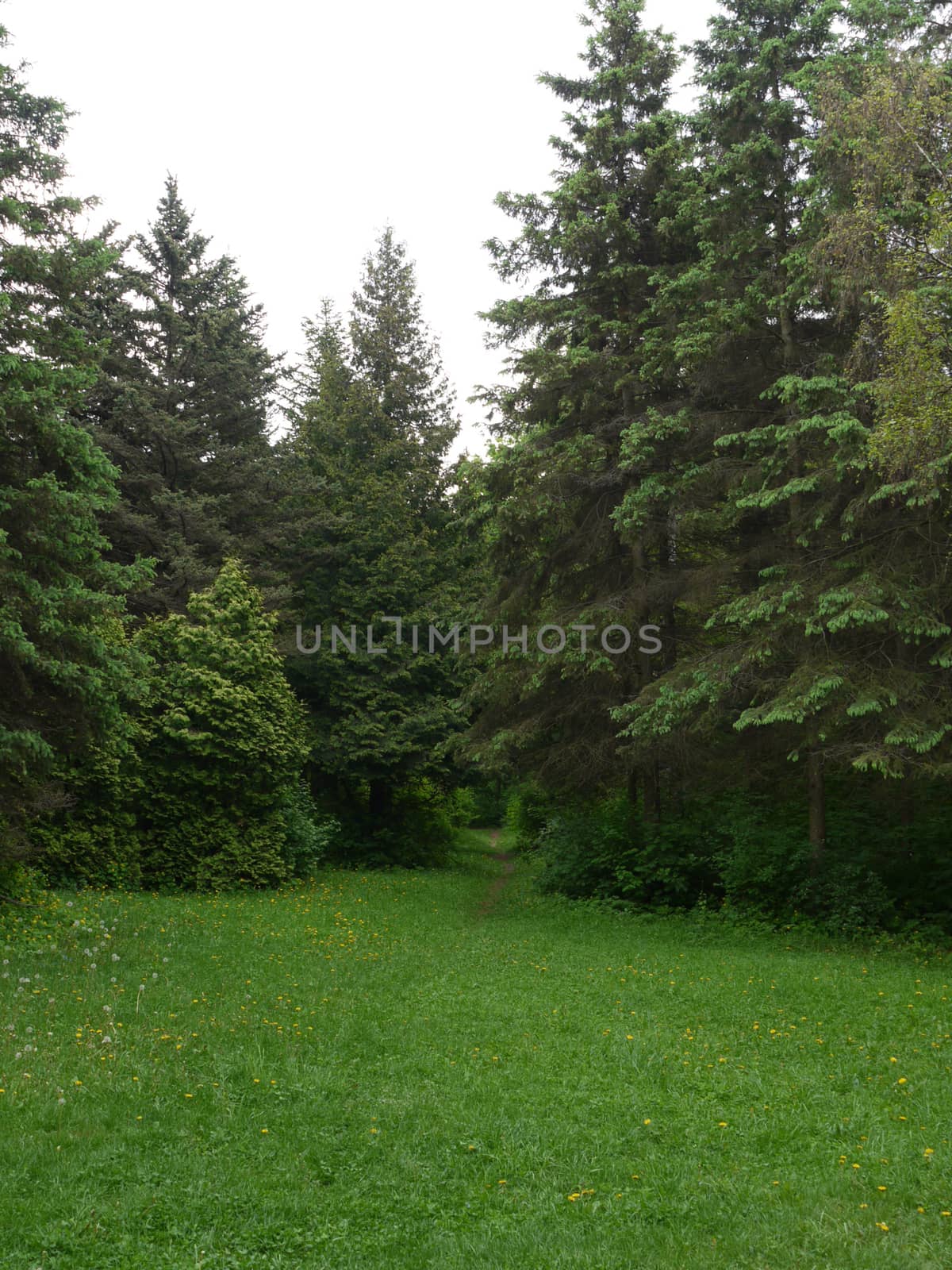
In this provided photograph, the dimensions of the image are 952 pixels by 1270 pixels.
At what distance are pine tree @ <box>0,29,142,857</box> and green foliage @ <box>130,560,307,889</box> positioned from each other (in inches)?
186

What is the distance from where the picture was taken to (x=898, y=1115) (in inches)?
231

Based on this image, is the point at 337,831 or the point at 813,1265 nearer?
the point at 813,1265

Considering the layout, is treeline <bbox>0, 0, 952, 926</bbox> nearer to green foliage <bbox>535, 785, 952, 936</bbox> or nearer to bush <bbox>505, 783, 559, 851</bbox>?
green foliage <bbox>535, 785, 952, 936</bbox>

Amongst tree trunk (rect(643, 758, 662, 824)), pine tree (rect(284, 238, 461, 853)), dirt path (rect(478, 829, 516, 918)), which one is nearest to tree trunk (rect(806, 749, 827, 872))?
tree trunk (rect(643, 758, 662, 824))

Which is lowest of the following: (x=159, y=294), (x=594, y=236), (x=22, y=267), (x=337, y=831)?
(x=337, y=831)

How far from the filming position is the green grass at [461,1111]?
4324 millimetres

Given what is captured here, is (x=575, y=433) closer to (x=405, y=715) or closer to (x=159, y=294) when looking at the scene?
(x=405, y=715)

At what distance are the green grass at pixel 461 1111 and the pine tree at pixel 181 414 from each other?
1347 centimetres

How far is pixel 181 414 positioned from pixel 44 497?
14.2 metres

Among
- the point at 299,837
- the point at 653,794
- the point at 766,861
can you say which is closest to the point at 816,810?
the point at 766,861

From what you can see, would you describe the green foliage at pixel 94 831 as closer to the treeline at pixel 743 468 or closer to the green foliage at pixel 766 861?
the treeline at pixel 743 468

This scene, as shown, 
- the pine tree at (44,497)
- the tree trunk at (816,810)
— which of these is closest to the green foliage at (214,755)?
the pine tree at (44,497)

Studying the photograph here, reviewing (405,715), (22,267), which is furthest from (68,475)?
(405,715)

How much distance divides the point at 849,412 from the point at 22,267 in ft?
34.1
